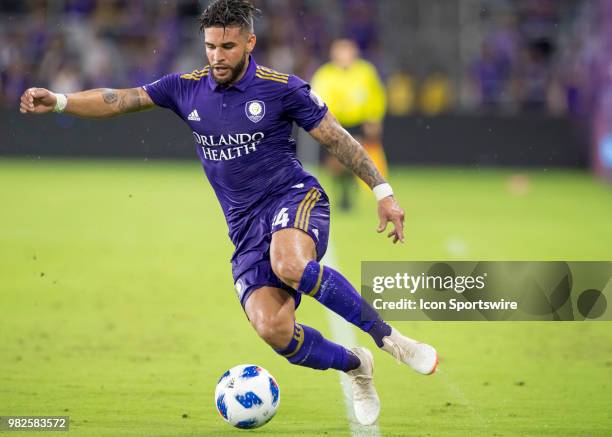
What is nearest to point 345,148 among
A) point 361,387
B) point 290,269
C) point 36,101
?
point 290,269

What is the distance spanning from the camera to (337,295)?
18.6 ft

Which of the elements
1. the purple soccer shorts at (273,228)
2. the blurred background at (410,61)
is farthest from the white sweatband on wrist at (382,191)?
the blurred background at (410,61)

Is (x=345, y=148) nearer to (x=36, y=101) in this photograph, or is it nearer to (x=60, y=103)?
(x=60, y=103)

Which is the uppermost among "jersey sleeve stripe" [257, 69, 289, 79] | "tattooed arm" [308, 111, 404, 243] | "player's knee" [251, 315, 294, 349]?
"jersey sleeve stripe" [257, 69, 289, 79]

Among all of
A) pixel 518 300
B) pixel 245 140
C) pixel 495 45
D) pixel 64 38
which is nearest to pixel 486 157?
pixel 495 45

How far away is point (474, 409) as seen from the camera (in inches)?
248

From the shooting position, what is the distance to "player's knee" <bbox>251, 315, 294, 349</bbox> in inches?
225

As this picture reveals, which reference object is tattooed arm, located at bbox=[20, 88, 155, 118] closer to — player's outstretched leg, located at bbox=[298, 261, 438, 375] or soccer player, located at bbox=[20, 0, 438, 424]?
soccer player, located at bbox=[20, 0, 438, 424]

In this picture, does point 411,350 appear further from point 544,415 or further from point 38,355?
point 38,355

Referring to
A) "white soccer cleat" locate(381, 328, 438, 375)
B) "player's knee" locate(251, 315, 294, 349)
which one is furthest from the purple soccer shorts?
"white soccer cleat" locate(381, 328, 438, 375)

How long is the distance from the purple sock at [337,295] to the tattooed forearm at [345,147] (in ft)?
2.04

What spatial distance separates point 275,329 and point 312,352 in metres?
0.27

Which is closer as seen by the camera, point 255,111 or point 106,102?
point 255,111

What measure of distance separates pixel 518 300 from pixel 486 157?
15745 mm
